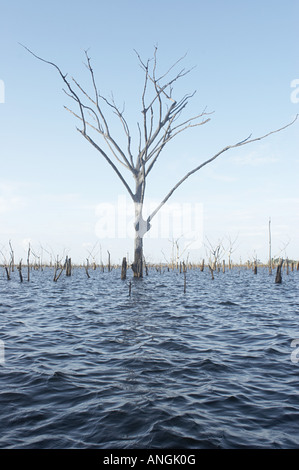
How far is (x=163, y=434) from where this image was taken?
13.2 ft

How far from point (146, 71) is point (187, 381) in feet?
93.5

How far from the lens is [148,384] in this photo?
18.7ft

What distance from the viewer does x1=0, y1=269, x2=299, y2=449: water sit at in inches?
159

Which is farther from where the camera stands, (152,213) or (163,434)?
(152,213)

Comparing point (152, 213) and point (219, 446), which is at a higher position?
point (152, 213)

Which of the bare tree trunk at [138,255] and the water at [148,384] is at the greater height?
the bare tree trunk at [138,255]

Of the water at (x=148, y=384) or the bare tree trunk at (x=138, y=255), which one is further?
the bare tree trunk at (x=138, y=255)

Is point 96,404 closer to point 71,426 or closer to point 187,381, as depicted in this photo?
point 71,426

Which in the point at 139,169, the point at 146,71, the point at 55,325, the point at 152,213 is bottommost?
the point at 55,325

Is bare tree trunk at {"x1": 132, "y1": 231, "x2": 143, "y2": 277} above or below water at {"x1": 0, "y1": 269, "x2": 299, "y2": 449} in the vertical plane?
above

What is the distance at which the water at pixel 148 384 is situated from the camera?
4.03 m

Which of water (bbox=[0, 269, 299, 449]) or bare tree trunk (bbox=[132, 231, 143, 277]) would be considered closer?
water (bbox=[0, 269, 299, 449])

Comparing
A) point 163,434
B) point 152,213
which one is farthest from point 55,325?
point 152,213
